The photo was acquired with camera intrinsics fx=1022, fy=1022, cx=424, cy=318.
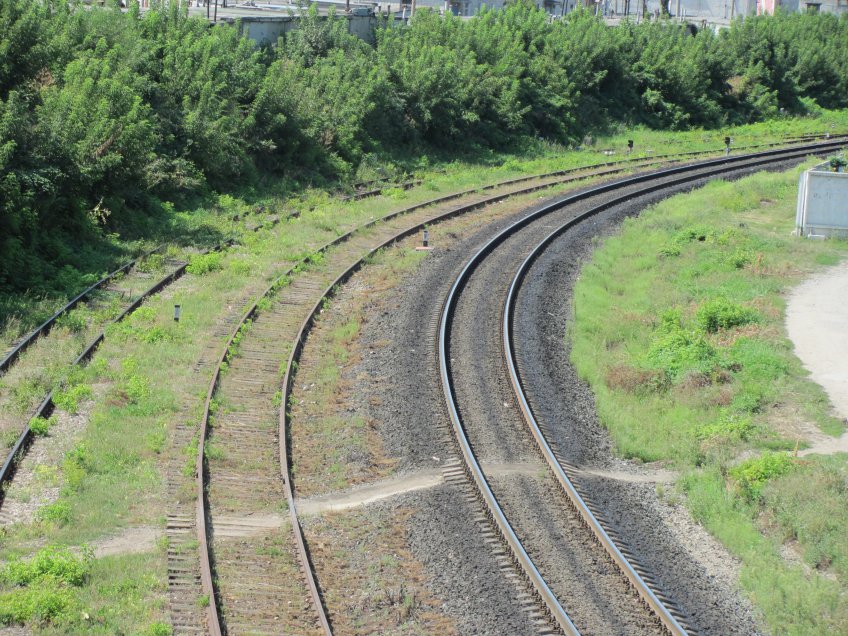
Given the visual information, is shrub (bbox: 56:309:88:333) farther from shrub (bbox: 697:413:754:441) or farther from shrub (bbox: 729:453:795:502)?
shrub (bbox: 729:453:795:502)

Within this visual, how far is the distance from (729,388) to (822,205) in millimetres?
15781

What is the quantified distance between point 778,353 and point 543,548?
33.0 ft

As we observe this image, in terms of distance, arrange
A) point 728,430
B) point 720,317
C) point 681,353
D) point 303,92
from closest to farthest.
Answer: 1. point 728,430
2. point 681,353
3. point 720,317
4. point 303,92

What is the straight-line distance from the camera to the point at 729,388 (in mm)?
19922

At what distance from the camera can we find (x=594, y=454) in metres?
17.2

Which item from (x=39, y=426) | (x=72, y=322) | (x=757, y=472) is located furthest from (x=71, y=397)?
(x=757, y=472)

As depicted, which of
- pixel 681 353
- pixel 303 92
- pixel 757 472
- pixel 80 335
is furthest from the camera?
pixel 303 92

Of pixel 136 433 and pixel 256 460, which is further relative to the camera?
pixel 136 433

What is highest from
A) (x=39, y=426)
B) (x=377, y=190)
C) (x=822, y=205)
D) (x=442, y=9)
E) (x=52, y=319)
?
(x=442, y=9)

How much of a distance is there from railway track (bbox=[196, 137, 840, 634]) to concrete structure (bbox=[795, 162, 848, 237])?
15033mm

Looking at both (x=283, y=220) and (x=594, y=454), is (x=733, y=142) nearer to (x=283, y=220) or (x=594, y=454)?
(x=283, y=220)

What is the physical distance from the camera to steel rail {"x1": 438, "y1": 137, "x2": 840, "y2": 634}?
486 inches

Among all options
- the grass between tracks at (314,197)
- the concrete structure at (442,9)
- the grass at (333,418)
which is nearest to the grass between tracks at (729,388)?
the grass at (333,418)

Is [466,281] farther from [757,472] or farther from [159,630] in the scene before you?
[159,630]
